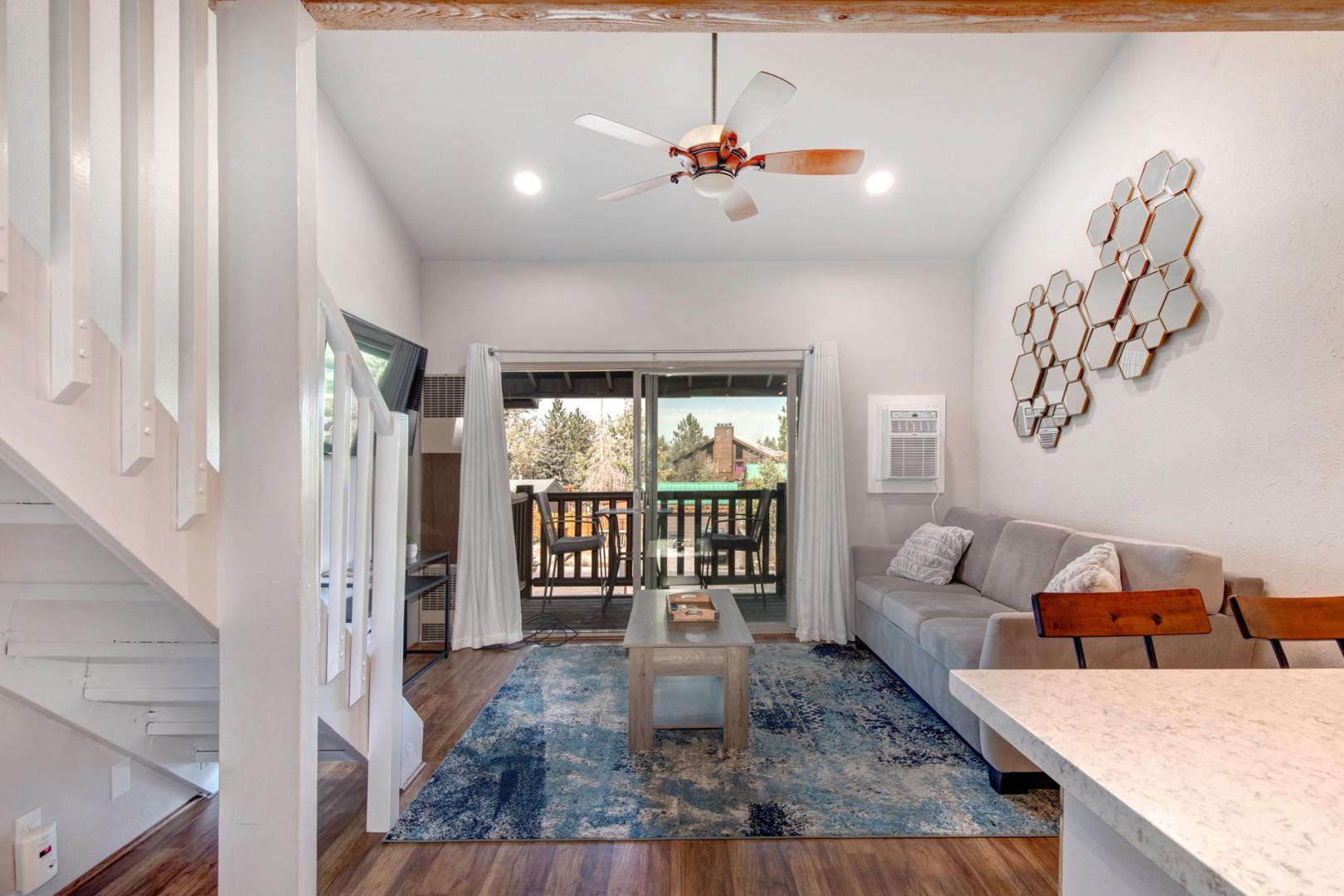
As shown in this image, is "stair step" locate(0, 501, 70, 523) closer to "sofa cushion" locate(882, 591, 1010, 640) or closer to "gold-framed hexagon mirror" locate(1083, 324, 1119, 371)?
"sofa cushion" locate(882, 591, 1010, 640)

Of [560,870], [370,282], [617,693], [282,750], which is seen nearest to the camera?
[282,750]

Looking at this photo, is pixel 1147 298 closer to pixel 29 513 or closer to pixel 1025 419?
pixel 1025 419

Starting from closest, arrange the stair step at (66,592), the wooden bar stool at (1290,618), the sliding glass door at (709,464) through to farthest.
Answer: the wooden bar stool at (1290,618) → the stair step at (66,592) → the sliding glass door at (709,464)

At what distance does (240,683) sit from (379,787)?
97 cm

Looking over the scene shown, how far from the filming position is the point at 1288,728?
803 millimetres

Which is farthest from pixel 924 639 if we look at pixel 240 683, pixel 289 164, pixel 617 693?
pixel 289 164

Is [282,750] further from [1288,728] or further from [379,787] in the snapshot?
[1288,728]

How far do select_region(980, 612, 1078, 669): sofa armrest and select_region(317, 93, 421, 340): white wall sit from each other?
2931mm

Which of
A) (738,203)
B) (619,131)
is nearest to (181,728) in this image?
(619,131)

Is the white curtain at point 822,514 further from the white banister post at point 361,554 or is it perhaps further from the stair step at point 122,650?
the stair step at point 122,650

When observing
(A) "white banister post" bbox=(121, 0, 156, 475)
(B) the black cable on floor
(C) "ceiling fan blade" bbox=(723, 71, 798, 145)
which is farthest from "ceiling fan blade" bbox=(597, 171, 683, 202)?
(B) the black cable on floor

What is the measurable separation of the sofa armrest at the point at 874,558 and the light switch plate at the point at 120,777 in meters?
3.63

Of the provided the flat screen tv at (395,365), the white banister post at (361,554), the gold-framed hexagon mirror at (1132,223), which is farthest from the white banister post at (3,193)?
the gold-framed hexagon mirror at (1132,223)

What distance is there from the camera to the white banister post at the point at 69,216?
97cm
